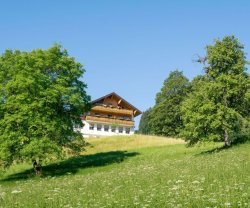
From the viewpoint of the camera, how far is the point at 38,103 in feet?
128

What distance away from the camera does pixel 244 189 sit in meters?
12.9

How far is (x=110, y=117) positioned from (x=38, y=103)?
6345 centimetres

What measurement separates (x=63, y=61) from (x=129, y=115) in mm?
62311

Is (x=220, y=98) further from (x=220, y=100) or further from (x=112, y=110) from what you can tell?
(x=112, y=110)

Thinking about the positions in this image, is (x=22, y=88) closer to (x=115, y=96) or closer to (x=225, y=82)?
(x=225, y=82)

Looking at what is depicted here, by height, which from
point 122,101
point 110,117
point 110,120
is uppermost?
point 122,101

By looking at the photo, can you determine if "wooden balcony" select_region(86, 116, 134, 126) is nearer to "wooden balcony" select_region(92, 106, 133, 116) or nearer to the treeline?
"wooden balcony" select_region(92, 106, 133, 116)

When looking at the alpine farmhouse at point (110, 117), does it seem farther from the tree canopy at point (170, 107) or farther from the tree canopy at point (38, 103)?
the tree canopy at point (38, 103)

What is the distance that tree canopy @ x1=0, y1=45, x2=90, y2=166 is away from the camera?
38281 mm

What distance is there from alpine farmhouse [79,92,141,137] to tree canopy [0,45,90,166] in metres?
54.5

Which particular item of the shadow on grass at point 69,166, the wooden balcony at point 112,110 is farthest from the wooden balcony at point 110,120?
the shadow on grass at point 69,166

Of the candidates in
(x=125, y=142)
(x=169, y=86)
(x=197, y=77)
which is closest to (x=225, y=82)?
(x=197, y=77)

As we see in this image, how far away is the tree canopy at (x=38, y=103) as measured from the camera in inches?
1507

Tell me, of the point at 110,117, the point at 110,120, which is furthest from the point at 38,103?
the point at 110,117
